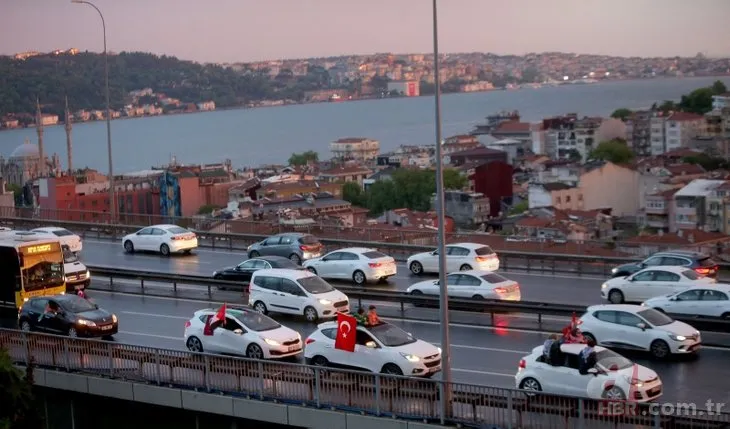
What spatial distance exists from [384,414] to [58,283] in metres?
9.92

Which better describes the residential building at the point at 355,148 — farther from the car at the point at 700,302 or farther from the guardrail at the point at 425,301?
the car at the point at 700,302

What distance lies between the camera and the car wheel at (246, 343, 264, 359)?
609 inches

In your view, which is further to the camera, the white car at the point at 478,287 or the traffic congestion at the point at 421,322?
the white car at the point at 478,287

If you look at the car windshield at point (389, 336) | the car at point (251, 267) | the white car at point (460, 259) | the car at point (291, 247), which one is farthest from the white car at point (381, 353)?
the car at point (291, 247)

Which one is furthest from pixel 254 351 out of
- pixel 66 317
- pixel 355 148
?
pixel 355 148

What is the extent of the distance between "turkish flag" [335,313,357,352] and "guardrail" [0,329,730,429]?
1.05m

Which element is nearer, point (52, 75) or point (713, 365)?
point (713, 365)

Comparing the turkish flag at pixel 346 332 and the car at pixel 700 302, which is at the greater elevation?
the turkish flag at pixel 346 332

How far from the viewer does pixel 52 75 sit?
16875cm

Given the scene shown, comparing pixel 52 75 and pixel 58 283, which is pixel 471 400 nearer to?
pixel 58 283

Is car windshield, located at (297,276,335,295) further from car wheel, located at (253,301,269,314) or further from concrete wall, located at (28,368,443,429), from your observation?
concrete wall, located at (28,368,443,429)

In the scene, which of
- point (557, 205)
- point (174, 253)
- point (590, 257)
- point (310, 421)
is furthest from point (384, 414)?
point (557, 205)

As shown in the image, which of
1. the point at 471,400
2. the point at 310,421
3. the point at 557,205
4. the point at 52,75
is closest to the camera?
the point at 471,400

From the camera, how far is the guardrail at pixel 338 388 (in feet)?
36.2
